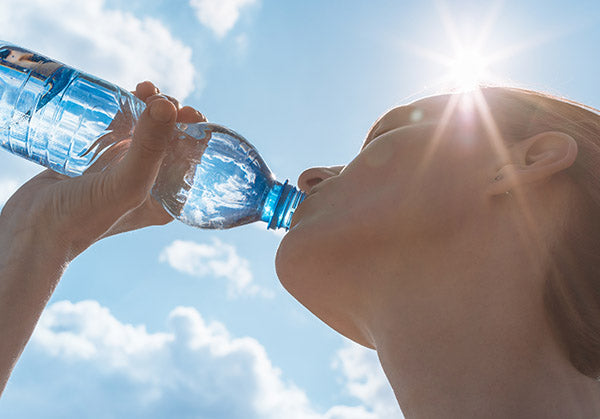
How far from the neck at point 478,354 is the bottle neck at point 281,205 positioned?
2.49 ft

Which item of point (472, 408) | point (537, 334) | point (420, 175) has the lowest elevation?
point (472, 408)

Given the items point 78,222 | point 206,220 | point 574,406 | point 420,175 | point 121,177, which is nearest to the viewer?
point 574,406

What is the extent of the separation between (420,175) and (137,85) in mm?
1222

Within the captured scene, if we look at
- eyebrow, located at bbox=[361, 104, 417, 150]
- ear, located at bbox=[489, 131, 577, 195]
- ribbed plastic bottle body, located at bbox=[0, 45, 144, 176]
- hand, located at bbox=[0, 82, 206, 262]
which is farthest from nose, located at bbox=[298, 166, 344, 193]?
ribbed plastic bottle body, located at bbox=[0, 45, 144, 176]

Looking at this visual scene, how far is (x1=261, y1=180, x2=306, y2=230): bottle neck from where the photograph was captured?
221cm

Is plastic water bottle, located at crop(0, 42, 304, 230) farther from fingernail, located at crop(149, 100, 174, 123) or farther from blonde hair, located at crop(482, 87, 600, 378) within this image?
blonde hair, located at crop(482, 87, 600, 378)

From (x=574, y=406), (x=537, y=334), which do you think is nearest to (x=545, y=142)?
(x=537, y=334)

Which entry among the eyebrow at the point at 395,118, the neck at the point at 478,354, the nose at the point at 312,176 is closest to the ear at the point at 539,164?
the neck at the point at 478,354

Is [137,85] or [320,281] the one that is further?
[137,85]

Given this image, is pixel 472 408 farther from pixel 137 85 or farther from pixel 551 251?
pixel 137 85

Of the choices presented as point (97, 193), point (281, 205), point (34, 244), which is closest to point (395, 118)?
point (281, 205)

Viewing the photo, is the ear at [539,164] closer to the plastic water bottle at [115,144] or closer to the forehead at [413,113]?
the forehead at [413,113]

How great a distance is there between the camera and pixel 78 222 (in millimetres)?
2023

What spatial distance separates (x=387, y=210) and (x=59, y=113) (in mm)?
1531
